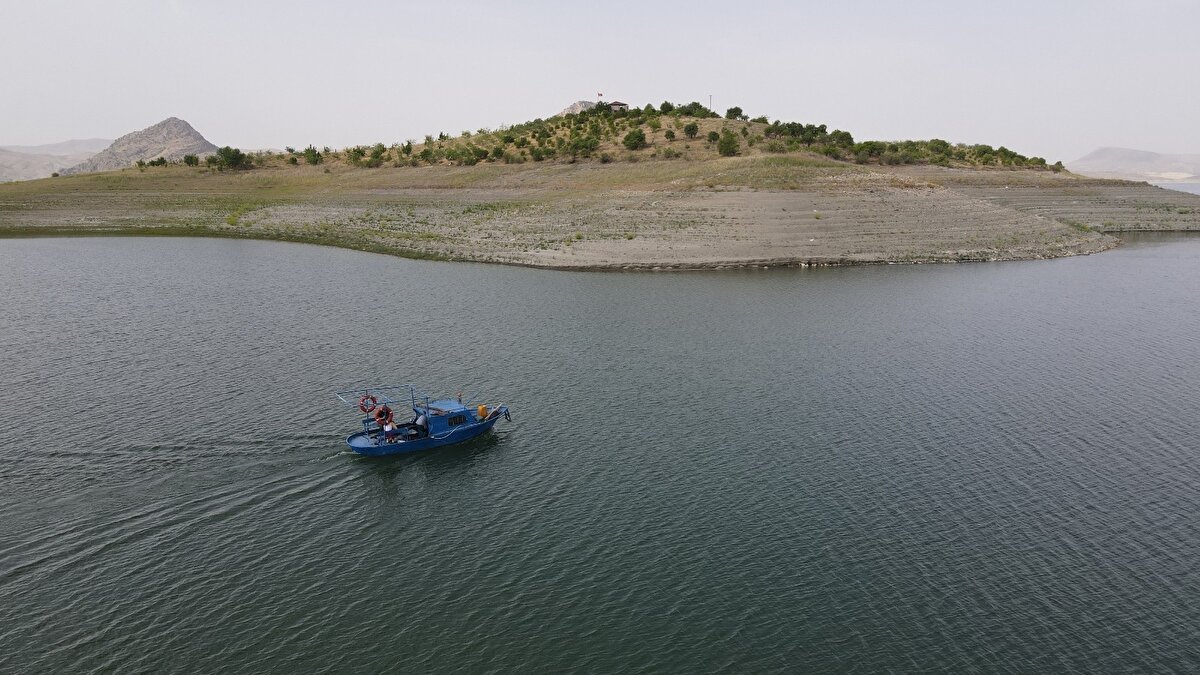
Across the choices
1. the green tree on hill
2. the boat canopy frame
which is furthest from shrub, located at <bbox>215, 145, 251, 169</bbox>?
the boat canopy frame

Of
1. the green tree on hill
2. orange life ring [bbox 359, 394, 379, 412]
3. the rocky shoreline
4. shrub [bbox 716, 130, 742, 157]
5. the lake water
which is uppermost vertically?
the green tree on hill

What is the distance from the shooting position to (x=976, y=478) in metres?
32.7

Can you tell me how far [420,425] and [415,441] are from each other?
1089mm

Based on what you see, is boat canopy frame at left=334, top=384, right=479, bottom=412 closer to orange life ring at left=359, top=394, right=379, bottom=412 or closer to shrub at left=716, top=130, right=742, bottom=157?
orange life ring at left=359, top=394, right=379, bottom=412

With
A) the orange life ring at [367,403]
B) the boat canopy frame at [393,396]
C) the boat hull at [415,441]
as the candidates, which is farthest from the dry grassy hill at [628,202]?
the boat hull at [415,441]

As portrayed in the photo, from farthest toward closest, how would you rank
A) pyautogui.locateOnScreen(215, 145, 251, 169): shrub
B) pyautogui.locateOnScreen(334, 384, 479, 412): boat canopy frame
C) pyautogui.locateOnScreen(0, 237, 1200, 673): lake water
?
pyautogui.locateOnScreen(215, 145, 251, 169): shrub < pyautogui.locateOnScreen(334, 384, 479, 412): boat canopy frame < pyautogui.locateOnScreen(0, 237, 1200, 673): lake water

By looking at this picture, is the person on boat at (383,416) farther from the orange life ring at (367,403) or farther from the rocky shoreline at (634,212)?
the rocky shoreline at (634,212)

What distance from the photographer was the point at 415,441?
3616 cm

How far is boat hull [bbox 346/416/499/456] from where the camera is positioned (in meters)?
34.6

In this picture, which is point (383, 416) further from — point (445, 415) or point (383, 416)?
point (445, 415)

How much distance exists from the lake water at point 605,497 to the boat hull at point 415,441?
82cm

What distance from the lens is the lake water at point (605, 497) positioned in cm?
2255

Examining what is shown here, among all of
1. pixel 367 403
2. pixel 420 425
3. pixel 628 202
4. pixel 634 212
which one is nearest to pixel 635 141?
pixel 628 202

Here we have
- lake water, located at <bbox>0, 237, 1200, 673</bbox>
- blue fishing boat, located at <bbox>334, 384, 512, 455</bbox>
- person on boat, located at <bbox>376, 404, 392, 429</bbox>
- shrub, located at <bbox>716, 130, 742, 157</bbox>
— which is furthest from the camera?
shrub, located at <bbox>716, 130, 742, 157</bbox>
